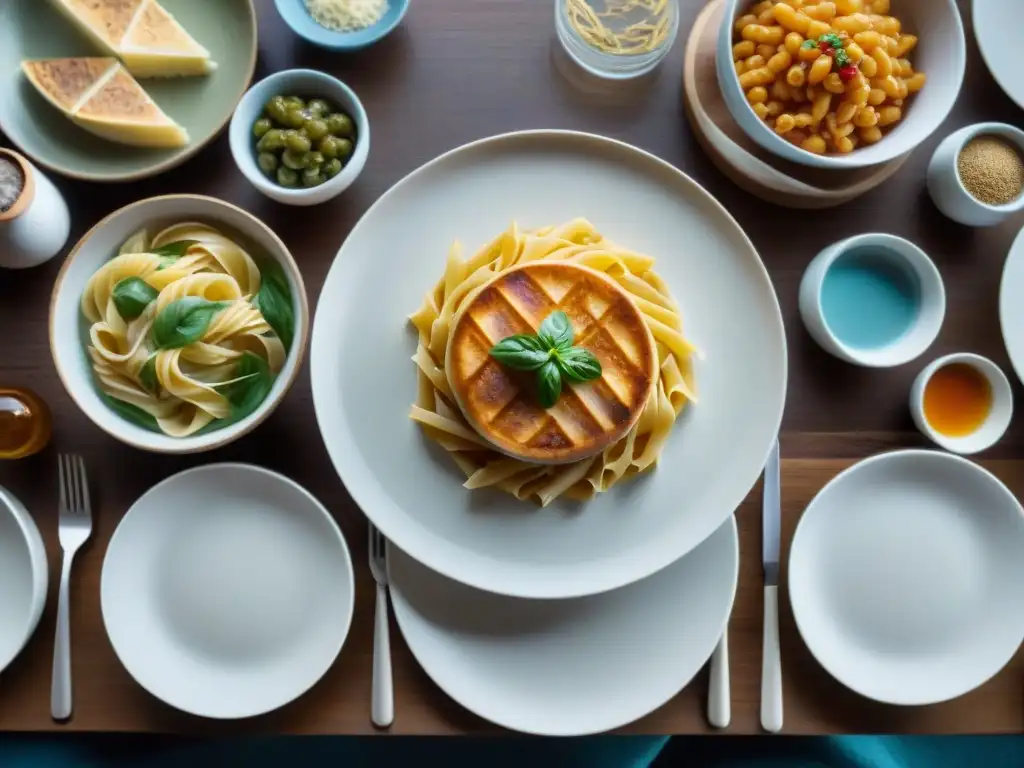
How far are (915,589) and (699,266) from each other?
2.80ft

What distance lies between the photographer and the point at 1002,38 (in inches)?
79.2

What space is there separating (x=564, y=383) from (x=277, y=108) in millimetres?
870

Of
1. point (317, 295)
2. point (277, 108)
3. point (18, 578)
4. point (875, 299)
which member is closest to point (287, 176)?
point (277, 108)

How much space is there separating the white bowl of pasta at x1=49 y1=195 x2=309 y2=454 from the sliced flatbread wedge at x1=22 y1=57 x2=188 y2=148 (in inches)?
8.7

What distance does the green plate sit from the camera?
1898 millimetres

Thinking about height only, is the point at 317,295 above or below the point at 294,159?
below

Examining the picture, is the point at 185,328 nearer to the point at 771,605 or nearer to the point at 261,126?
the point at 261,126

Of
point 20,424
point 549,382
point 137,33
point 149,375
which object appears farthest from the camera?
point 137,33

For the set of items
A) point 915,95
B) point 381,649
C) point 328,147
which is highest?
point 915,95

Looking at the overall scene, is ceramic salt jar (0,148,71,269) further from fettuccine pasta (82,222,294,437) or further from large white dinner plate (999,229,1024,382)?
large white dinner plate (999,229,1024,382)

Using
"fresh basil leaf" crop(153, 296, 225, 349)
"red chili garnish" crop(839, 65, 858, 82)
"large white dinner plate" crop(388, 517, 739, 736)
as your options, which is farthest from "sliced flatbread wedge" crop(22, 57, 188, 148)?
"red chili garnish" crop(839, 65, 858, 82)

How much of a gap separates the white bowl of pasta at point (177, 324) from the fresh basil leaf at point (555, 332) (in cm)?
49

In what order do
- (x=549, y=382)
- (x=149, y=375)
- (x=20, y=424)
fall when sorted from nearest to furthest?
(x=549, y=382) → (x=149, y=375) → (x=20, y=424)

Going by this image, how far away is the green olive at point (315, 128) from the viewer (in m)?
1.83
